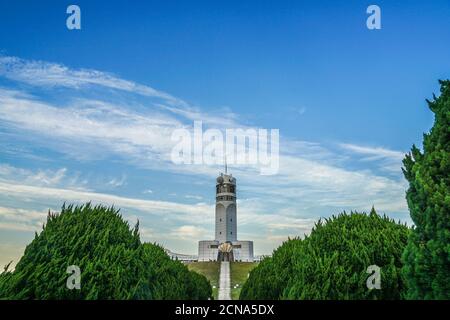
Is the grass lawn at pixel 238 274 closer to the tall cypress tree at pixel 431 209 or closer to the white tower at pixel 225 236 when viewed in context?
the white tower at pixel 225 236

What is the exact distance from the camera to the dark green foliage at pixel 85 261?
13328 mm

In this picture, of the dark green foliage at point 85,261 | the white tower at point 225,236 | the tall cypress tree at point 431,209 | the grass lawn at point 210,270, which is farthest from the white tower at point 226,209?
the tall cypress tree at point 431,209

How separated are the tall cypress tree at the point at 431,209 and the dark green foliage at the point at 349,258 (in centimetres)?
249

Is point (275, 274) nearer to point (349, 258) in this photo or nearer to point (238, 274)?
point (349, 258)

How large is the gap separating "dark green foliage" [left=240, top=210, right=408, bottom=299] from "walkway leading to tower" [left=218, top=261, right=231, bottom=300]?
2917 centimetres

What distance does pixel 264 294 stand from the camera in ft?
82.2

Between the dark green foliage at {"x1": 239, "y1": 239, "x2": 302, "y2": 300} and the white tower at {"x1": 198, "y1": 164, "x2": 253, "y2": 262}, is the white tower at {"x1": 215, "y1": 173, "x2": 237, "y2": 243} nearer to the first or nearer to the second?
the white tower at {"x1": 198, "y1": 164, "x2": 253, "y2": 262}

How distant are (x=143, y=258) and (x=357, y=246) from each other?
925 centimetres

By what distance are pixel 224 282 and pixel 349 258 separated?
47649mm

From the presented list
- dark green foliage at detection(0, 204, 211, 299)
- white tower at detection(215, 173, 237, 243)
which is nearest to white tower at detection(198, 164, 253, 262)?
white tower at detection(215, 173, 237, 243)
